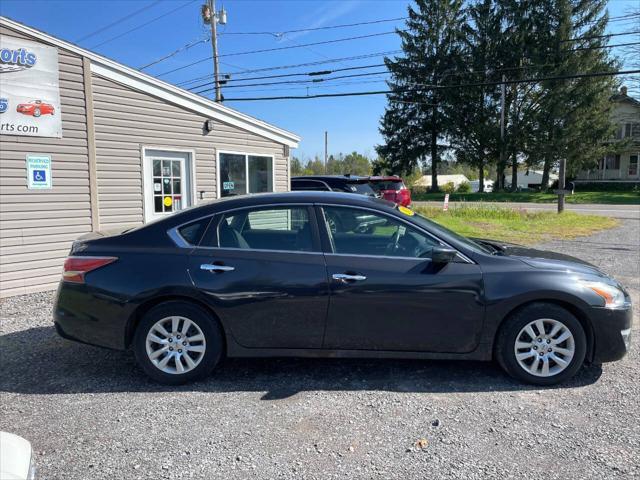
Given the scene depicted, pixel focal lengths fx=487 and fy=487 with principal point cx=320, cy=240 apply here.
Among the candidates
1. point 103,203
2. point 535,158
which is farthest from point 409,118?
point 103,203

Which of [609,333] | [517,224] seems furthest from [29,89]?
[517,224]

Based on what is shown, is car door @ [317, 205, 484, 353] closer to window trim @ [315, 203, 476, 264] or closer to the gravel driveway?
window trim @ [315, 203, 476, 264]

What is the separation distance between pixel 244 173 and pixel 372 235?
686 centimetres

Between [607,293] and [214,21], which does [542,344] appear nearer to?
[607,293]

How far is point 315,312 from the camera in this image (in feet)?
12.7

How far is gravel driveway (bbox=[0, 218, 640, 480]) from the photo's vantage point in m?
2.88

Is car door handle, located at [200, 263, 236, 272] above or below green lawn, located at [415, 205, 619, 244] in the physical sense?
above

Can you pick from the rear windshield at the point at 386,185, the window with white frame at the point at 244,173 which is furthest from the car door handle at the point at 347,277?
the rear windshield at the point at 386,185

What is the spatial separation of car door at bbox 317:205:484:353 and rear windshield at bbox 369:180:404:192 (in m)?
10.9

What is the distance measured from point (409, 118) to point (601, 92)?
15.2 metres

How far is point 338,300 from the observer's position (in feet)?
12.6

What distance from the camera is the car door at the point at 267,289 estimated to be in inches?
152

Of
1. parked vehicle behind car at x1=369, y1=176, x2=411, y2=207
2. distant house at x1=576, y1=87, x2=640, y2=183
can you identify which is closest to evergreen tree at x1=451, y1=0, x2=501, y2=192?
distant house at x1=576, y1=87, x2=640, y2=183

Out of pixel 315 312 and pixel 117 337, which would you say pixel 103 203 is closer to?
pixel 117 337
